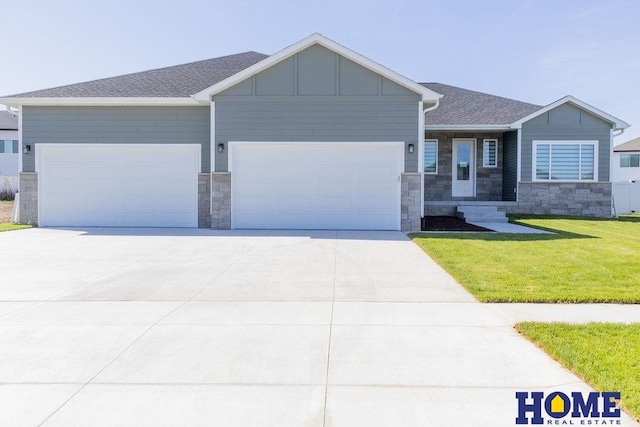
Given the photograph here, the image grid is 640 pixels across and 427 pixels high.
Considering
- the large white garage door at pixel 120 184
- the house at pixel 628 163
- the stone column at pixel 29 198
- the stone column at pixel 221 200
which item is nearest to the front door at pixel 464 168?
the stone column at pixel 221 200

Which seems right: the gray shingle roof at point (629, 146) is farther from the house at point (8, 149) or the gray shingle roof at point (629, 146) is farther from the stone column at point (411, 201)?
the house at point (8, 149)

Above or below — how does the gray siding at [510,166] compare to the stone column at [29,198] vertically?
above

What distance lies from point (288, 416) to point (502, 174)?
56.8 ft

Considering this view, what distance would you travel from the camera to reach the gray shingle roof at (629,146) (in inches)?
1430

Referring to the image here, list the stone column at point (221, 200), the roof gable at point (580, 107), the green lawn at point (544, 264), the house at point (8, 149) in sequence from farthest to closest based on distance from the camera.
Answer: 1. the house at point (8, 149)
2. the roof gable at point (580, 107)
3. the stone column at point (221, 200)
4. the green lawn at point (544, 264)

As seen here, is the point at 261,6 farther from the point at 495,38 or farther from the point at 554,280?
the point at 554,280

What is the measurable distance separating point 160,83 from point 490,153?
43.4ft

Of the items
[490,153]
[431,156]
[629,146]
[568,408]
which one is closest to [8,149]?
[431,156]

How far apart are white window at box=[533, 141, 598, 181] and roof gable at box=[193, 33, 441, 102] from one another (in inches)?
266

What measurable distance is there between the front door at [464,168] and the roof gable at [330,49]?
5.63 m

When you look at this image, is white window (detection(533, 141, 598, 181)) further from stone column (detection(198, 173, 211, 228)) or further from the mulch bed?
stone column (detection(198, 173, 211, 228))

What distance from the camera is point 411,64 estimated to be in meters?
21.8

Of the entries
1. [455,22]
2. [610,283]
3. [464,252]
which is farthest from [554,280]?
[455,22]

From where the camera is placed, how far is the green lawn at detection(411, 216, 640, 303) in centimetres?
543
